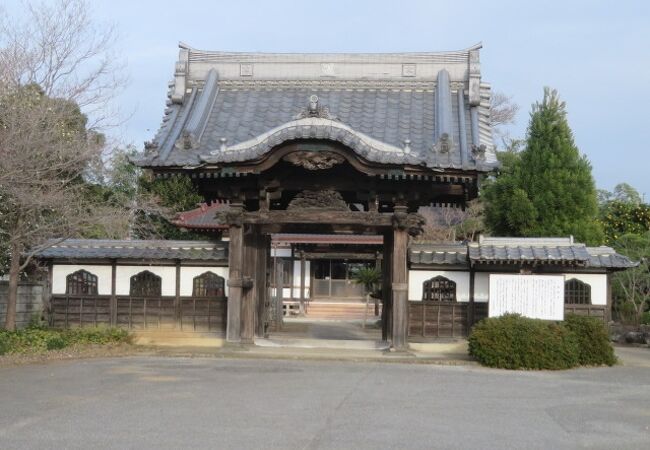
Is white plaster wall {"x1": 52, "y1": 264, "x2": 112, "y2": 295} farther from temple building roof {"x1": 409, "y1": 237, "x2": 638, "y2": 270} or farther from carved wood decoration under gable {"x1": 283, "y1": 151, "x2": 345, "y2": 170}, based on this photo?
temple building roof {"x1": 409, "y1": 237, "x2": 638, "y2": 270}

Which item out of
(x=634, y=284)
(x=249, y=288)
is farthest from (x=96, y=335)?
(x=634, y=284)

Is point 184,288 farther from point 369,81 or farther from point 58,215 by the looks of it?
point 369,81

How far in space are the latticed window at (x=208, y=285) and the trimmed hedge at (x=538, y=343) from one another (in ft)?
21.9

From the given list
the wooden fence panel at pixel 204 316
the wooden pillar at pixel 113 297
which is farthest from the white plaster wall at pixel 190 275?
the wooden pillar at pixel 113 297

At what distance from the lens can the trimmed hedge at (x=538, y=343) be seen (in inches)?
632

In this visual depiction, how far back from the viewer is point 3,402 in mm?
10891

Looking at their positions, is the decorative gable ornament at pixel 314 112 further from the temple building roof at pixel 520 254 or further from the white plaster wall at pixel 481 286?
the white plaster wall at pixel 481 286

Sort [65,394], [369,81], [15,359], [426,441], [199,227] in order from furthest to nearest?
[199,227], [369,81], [15,359], [65,394], [426,441]

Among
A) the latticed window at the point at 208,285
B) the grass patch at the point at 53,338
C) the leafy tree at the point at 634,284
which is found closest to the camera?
the grass patch at the point at 53,338

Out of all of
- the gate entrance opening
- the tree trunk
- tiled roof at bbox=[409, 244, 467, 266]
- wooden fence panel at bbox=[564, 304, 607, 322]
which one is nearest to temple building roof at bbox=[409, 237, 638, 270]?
tiled roof at bbox=[409, 244, 467, 266]

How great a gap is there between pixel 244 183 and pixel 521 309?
6.79 metres

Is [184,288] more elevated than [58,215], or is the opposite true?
[58,215]

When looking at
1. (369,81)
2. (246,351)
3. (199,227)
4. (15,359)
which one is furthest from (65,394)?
(199,227)

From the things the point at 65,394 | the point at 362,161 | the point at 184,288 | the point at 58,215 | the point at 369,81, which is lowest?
the point at 65,394
